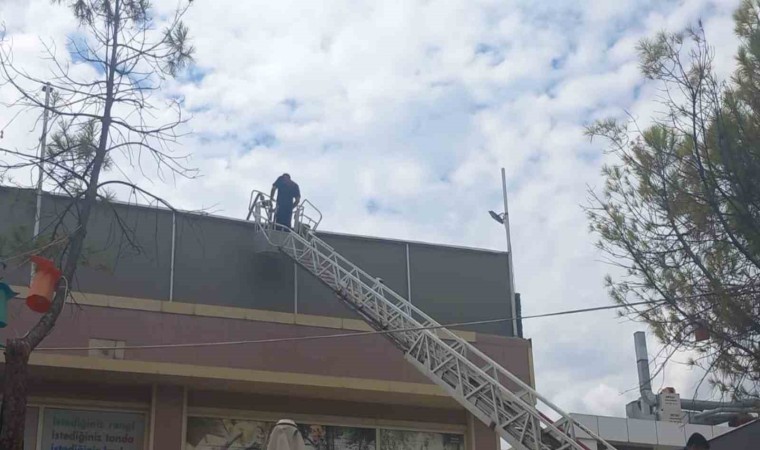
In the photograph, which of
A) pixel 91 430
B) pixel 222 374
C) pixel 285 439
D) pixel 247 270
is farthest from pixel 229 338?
pixel 285 439

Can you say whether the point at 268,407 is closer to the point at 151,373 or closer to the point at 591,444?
the point at 151,373

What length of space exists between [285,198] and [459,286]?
3882mm

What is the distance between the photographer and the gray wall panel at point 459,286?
65.5 ft

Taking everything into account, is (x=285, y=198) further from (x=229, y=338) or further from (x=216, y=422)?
(x=216, y=422)

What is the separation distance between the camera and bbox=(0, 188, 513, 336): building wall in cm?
1723

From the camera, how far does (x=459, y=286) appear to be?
799 inches

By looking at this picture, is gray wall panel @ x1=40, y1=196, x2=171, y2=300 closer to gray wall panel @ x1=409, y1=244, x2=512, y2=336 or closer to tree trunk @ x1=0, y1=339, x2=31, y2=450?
gray wall panel @ x1=409, y1=244, x2=512, y2=336

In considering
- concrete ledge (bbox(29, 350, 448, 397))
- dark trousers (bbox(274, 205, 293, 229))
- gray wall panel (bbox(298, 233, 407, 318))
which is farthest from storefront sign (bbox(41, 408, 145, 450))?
dark trousers (bbox(274, 205, 293, 229))

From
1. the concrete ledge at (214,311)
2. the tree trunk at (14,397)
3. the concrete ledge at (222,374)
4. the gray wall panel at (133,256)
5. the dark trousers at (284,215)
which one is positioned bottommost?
the tree trunk at (14,397)

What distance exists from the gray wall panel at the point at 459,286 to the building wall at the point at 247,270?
0.8 inches

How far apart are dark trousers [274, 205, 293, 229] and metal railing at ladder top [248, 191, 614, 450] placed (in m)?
0.16

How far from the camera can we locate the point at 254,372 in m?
17.0

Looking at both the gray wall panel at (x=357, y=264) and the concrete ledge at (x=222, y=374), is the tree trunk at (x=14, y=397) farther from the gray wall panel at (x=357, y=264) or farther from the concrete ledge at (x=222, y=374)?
the gray wall panel at (x=357, y=264)

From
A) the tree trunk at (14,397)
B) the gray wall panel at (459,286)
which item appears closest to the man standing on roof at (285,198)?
the gray wall panel at (459,286)
